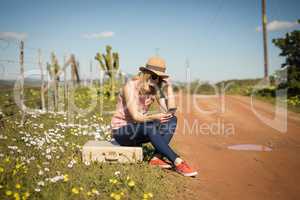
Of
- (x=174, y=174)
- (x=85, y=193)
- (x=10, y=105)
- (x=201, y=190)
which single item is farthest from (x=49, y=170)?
(x=10, y=105)

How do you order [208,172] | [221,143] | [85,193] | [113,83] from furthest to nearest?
[113,83]
[221,143]
[208,172]
[85,193]

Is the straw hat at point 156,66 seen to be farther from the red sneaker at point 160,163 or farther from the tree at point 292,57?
the tree at point 292,57

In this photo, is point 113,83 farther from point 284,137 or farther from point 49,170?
point 49,170

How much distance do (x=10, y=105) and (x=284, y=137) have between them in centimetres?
853

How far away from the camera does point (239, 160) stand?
5586mm

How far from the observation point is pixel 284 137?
7.66 meters

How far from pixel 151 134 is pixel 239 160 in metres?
1.91

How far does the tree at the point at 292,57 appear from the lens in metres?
15.4

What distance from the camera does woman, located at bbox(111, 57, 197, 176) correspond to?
4586 millimetres

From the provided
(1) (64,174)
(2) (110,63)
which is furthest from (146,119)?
(2) (110,63)

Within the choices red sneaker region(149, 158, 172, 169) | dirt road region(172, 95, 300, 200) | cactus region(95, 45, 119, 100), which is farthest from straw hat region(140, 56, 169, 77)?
cactus region(95, 45, 119, 100)

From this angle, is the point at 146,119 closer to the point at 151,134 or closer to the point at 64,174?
the point at 151,134

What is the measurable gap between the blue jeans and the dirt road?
22.5 inches

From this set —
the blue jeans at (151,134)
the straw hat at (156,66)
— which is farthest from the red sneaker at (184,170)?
the straw hat at (156,66)
